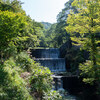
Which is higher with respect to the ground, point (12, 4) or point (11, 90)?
point (12, 4)

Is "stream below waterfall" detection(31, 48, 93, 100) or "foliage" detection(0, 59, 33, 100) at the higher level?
"foliage" detection(0, 59, 33, 100)

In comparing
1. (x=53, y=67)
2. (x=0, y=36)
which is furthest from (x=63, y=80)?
(x=0, y=36)

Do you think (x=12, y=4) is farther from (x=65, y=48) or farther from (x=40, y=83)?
(x=65, y=48)

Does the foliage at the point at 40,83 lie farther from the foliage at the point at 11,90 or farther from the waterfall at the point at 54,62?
the waterfall at the point at 54,62

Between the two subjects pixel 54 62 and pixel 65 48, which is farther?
pixel 65 48

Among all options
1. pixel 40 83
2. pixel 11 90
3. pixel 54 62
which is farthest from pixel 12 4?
pixel 54 62

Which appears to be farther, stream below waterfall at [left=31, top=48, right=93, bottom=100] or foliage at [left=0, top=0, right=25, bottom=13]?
stream below waterfall at [left=31, top=48, right=93, bottom=100]

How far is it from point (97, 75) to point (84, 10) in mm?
4264

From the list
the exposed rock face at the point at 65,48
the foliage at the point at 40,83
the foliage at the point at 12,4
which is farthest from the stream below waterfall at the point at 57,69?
the foliage at the point at 12,4

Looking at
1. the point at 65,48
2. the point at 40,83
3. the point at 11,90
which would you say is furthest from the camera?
the point at 65,48

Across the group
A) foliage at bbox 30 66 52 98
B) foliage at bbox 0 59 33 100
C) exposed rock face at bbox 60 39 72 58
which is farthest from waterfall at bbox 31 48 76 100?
foliage at bbox 0 59 33 100

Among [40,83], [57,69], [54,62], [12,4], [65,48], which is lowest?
[57,69]

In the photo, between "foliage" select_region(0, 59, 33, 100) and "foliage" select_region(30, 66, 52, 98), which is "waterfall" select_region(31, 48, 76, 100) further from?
"foliage" select_region(0, 59, 33, 100)

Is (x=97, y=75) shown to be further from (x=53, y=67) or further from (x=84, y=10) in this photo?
(x=53, y=67)
